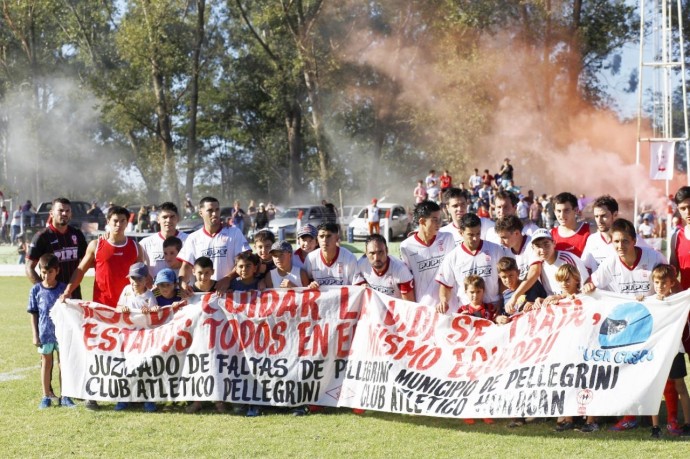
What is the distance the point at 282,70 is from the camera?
48.7 metres

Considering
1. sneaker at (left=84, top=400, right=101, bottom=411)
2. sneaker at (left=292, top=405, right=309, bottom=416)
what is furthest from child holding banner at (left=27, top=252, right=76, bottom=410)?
sneaker at (left=292, top=405, right=309, bottom=416)

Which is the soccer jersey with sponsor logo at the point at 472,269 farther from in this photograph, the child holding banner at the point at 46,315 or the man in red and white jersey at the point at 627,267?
the child holding banner at the point at 46,315

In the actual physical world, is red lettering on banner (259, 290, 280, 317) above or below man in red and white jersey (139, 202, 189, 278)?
below

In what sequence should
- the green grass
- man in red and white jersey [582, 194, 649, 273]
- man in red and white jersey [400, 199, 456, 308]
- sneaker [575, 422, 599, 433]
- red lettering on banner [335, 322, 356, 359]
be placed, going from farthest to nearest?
man in red and white jersey [400, 199, 456, 308], red lettering on banner [335, 322, 356, 359], man in red and white jersey [582, 194, 649, 273], sneaker [575, 422, 599, 433], the green grass

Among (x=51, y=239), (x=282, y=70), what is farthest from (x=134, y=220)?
(x=51, y=239)

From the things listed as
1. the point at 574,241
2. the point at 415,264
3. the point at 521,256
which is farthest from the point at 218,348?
the point at 574,241

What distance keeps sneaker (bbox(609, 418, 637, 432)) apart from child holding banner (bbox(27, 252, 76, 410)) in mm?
5164

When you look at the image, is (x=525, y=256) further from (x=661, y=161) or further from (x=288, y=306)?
(x=661, y=161)

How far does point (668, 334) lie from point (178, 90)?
44.6 meters

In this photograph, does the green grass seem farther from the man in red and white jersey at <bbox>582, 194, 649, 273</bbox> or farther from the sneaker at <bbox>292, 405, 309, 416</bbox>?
the man in red and white jersey at <bbox>582, 194, 649, 273</bbox>

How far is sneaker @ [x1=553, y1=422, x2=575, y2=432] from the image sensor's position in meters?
7.20

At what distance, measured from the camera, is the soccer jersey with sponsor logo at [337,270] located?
8.41 meters

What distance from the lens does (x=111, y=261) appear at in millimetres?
8750

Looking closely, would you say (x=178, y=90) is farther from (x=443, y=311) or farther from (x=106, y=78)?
(x=443, y=311)
